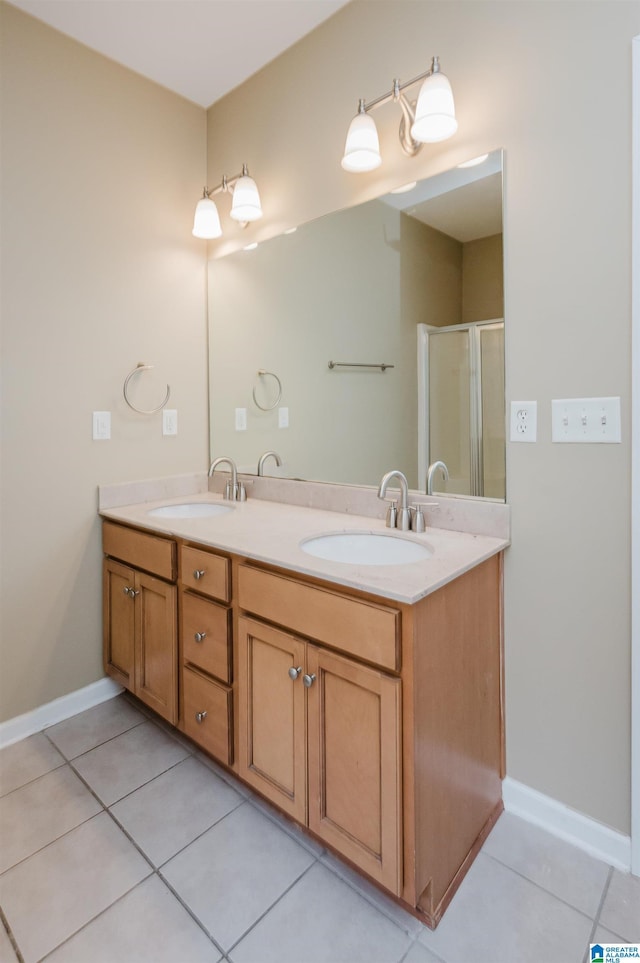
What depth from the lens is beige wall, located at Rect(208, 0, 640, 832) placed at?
1218 mm

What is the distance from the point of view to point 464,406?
1518 millimetres

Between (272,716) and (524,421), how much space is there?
3.48 ft

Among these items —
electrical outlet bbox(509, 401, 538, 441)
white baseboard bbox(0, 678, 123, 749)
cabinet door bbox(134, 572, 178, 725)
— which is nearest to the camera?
electrical outlet bbox(509, 401, 538, 441)

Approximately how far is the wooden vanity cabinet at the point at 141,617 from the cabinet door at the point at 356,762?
67cm

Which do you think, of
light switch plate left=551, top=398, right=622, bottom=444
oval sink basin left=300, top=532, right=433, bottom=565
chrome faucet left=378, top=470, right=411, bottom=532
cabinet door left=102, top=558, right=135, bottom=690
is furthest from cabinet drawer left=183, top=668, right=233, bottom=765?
light switch plate left=551, top=398, right=622, bottom=444

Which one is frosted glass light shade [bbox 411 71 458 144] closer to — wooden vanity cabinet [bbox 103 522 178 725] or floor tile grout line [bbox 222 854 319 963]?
wooden vanity cabinet [bbox 103 522 178 725]

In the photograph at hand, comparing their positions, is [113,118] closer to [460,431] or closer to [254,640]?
[460,431]

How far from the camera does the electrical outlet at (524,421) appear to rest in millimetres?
1361

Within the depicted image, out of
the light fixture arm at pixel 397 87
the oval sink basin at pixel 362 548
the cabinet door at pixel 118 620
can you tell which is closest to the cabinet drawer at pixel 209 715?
the cabinet door at pixel 118 620

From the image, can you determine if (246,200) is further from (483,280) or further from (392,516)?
(392,516)

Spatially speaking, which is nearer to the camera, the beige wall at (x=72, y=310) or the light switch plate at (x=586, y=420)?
the light switch plate at (x=586, y=420)

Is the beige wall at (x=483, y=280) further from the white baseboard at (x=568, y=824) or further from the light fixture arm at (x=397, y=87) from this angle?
the white baseboard at (x=568, y=824)

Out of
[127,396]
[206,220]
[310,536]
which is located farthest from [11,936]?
[206,220]

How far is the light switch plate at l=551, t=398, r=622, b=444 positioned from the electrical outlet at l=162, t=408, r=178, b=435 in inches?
63.1
